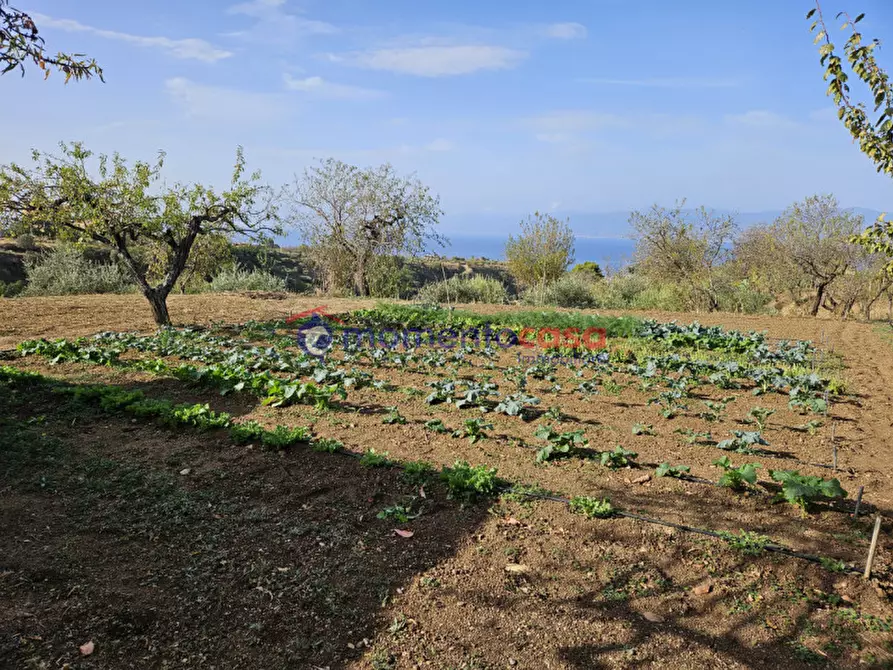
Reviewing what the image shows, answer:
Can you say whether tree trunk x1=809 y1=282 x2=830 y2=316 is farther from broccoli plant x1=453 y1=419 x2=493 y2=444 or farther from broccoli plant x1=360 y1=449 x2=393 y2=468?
broccoli plant x1=360 y1=449 x2=393 y2=468

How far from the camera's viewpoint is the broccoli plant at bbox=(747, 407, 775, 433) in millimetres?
5570

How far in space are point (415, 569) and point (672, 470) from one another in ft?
6.96

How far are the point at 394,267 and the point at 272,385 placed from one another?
14333 mm

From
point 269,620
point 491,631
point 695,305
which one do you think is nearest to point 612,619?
point 491,631

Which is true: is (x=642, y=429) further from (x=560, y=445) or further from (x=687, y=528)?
(x=687, y=528)

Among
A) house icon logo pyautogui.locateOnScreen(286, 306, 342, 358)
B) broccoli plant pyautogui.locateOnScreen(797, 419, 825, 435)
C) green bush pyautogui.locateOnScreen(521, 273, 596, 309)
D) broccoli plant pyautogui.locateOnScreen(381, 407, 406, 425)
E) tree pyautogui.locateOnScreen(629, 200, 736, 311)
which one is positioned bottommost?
broccoli plant pyautogui.locateOnScreen(381, 407, 406, 425)

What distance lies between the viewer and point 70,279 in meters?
16.0

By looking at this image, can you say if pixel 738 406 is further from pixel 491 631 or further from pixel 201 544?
pixel 201 544

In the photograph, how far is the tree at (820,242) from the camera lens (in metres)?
14.7

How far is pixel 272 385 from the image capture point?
6.24 meters

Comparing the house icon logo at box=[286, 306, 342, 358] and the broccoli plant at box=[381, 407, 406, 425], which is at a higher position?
the house icon logo at box=[286, 306, 342, 358]

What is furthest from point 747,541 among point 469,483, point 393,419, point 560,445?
point 393,419

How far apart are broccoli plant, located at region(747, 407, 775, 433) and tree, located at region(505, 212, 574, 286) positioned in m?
17.2

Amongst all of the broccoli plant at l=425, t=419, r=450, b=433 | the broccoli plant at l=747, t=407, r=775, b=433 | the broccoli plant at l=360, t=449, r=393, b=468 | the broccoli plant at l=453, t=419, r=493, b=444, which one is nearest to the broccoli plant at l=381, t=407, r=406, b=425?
the broccoli plant at l=425, t=419, r=450, b=433
